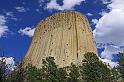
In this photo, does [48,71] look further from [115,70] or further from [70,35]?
[70,35]

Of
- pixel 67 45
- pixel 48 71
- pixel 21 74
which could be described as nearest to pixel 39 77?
pixel 48 71

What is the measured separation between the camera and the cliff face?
131 metres

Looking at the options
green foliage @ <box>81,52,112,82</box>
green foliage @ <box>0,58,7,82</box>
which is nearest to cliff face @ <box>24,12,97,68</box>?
green foliage @ <box>81,52,112,82</box>

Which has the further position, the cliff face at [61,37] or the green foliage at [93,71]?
the cliff face at [61,37]

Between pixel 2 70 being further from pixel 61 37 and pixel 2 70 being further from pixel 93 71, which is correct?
pixel 61 37

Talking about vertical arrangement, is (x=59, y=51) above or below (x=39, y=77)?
above

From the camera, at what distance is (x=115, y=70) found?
79188mm

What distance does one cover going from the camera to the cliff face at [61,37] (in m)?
131

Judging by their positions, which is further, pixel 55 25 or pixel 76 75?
pixel 55 25

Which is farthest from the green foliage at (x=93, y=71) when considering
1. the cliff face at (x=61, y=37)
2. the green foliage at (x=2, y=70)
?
the cliff face at (x=61, y=37)

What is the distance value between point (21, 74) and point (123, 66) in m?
50.3

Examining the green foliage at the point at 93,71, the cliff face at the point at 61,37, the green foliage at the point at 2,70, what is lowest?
the green foliage at the point at 2,70

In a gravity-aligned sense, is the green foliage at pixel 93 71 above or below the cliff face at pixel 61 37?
below

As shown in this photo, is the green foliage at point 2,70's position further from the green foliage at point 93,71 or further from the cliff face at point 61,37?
the cliff face at point 61,37
